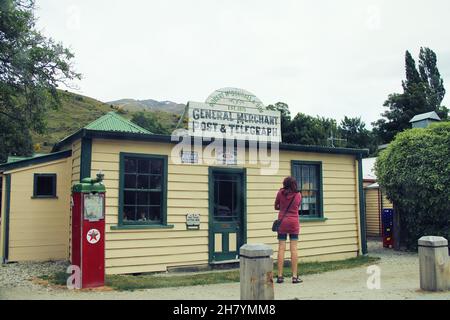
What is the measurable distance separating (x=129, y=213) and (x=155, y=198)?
650mm

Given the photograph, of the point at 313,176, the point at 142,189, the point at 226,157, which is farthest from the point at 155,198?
the point at 313,176

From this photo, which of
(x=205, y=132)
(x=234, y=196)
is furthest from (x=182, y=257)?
(x=205, y=132)

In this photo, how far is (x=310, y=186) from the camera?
12.0m

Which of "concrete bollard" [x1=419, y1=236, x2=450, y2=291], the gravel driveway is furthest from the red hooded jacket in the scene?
"concrete bollard" [x1=419, y1=236, x2=450, y2=291]

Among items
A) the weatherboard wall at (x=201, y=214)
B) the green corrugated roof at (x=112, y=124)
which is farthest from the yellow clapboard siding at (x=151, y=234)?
the green corrugated roof at (x=112, y=124)

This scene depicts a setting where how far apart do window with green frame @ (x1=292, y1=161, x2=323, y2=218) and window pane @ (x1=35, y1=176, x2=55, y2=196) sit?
6.14 m

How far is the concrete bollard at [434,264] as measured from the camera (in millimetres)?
7121

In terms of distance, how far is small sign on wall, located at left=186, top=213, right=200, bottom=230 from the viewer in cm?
1002

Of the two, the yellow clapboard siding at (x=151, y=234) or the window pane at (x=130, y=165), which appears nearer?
the yellow clapboard siding at (x=151, y=234)

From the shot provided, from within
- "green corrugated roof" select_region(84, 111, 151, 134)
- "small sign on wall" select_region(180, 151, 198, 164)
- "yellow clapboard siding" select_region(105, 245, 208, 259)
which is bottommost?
"yellow clapboard siding" select_region(105, 245, 208, 259)

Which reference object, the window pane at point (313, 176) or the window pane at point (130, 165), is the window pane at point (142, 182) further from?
the window pane at point (313, 176)

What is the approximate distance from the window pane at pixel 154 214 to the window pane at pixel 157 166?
2.60 feet

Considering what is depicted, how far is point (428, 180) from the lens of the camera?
12.3 m

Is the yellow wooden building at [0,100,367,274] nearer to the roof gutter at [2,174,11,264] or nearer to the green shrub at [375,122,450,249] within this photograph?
the roof gutter at [2,174,11,264]
